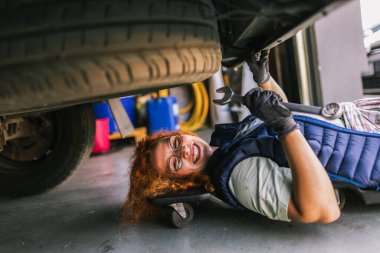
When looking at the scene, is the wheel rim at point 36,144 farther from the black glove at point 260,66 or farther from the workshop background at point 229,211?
the black glove at point 260,66

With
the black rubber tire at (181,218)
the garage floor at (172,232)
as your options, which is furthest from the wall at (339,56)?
the black rubber tire at (181,218)

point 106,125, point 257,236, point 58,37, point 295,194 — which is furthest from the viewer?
point 106,125

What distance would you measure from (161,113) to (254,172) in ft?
8.27

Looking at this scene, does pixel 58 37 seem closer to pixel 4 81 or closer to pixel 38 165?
pixel 4 81

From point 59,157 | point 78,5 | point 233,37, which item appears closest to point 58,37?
point 78,5

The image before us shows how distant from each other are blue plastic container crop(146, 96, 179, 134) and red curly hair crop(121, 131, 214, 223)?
2077mm

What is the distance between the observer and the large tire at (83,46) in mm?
608

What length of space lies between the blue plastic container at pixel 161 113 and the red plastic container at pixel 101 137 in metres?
0.51

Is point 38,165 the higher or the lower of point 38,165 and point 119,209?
the higher

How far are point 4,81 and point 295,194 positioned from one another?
2.54 feet

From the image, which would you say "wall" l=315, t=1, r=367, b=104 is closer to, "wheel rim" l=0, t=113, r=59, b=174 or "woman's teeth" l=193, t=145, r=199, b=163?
"woman's teeth" l=193, t=145, r=199, b=163

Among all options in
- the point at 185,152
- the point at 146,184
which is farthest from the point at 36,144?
the point at 185,152

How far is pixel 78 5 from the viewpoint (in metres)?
0.62

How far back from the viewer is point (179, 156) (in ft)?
4.19
